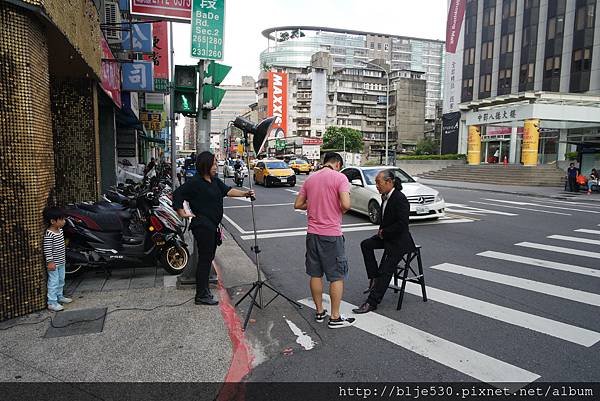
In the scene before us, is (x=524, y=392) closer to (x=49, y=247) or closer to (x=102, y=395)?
(x=102, y=395)

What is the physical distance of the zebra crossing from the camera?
370cm

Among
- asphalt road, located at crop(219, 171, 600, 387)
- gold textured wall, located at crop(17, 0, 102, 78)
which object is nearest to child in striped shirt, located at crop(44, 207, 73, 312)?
gold textured wall, located at crop(17, 0, 102, 78)

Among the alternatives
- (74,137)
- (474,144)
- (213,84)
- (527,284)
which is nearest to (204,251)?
(213,84)

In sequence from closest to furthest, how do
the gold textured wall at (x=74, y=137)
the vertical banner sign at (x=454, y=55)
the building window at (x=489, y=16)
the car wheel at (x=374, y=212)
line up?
the gold textured wall at (x=74, y=137) → the car wheel at (x=374, y=212) → the building window at (x=489, y=16) → the vertical banner sign at (x=454, y=55)

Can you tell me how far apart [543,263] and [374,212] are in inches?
202

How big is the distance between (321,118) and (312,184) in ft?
269

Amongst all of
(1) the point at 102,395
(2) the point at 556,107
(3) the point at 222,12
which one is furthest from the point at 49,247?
(2) the point at 556,107

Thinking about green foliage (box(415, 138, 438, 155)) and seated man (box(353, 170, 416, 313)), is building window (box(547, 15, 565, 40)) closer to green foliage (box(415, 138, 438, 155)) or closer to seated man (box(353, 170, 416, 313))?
Answer: green foliage (box(415, 138, 438, 155))

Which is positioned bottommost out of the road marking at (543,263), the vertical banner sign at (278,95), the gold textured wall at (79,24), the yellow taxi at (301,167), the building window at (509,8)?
the road marking at (543,263)

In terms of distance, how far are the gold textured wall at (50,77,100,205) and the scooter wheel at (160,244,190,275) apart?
3508 mm

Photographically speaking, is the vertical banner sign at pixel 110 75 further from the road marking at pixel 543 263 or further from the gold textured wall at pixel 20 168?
the road marking at pixel 543 263

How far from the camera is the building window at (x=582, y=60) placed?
112 feet

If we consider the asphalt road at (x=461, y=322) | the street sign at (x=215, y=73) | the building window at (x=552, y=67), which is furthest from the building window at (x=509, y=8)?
the street sign at (x=215, y=73)

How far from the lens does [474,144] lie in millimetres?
35562
